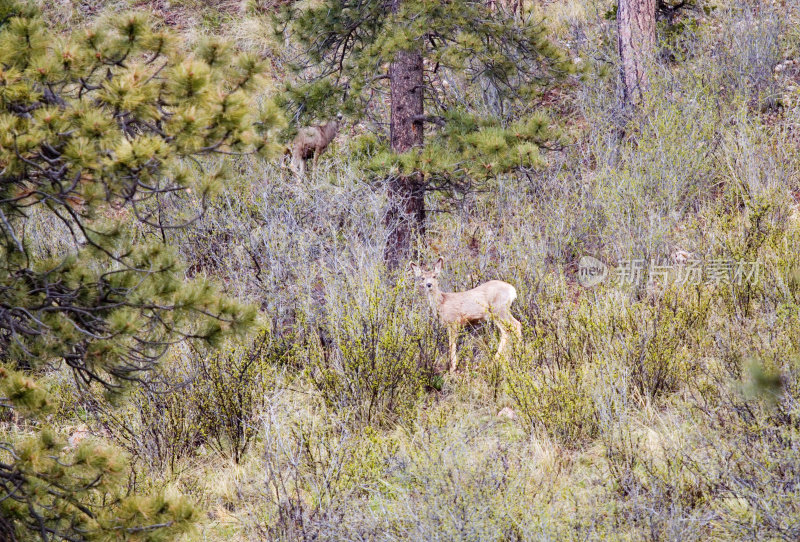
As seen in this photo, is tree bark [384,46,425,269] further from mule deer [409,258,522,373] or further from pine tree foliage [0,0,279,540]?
pine tree foliage [0,0,279,540]

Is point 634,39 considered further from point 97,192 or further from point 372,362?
point 97,192

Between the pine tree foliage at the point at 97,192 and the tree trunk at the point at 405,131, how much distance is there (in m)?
4.36

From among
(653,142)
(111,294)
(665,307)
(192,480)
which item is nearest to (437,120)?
(653,142)

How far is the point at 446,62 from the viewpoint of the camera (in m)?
7.47

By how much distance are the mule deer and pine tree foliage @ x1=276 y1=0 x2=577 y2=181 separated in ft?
3.70

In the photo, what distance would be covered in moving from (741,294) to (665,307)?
33.2 inches

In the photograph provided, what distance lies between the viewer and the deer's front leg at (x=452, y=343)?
645 centimetres

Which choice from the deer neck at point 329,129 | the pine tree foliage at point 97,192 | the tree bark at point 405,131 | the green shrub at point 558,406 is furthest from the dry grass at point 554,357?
the deer neck at point 329,129

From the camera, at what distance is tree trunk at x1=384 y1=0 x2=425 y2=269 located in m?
8.23

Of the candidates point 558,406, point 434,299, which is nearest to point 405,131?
point 434,299

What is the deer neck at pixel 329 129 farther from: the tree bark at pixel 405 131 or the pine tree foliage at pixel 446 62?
the tree bark at pixel 405 131

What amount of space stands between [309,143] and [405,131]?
2.92 metres

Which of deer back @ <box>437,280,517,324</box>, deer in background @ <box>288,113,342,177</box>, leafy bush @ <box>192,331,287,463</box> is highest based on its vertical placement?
deer in background @ <box>288,113,342,177</box>

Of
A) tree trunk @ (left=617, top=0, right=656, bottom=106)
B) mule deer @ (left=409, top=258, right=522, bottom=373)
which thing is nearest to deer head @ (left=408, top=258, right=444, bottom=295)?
mule deer @ (left=409, top=258, right=522, bottom=373)
